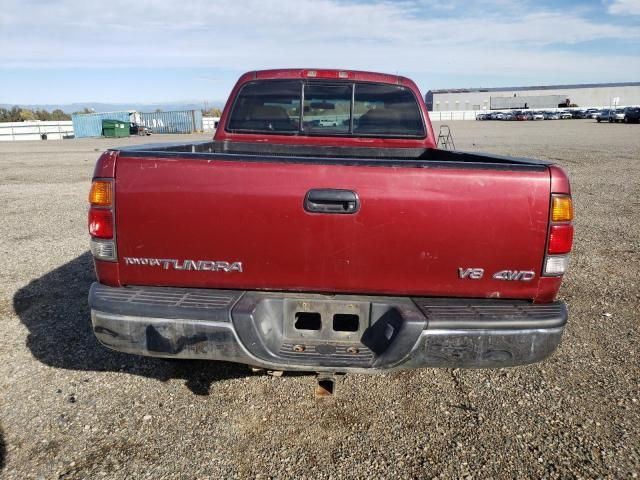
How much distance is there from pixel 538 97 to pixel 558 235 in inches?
4558

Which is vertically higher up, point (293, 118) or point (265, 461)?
point (293, 118)

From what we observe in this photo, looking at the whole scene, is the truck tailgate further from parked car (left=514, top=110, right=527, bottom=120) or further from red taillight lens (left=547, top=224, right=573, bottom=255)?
parked car (left=514, top=110, right=527, bottom=120)

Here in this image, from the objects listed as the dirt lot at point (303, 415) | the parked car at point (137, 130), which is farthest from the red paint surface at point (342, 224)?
the parked car at point (137, 130)

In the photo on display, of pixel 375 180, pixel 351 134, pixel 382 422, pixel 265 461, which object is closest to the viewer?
pixel 375 180

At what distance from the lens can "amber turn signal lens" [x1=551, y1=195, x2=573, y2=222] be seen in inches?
96.7

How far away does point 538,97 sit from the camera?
105 m

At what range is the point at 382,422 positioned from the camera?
9.71 ft

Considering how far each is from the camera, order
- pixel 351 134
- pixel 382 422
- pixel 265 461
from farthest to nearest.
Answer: pixel 351 134 < pixel 382 422 < pixel 265 461

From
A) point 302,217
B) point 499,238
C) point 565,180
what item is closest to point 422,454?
A: point 499,238

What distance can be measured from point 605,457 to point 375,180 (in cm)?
191

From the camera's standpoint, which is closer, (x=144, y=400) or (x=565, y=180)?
(x=565, y=180)

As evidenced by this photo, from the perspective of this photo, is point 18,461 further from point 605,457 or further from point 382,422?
point 605,457

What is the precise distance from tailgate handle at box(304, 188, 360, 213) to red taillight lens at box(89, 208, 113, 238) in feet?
3.36

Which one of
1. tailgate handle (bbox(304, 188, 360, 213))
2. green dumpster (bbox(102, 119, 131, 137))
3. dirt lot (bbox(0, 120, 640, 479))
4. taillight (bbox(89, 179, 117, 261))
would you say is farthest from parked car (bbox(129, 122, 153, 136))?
tailgate handle (bbox(304, 188, 360, 213))
